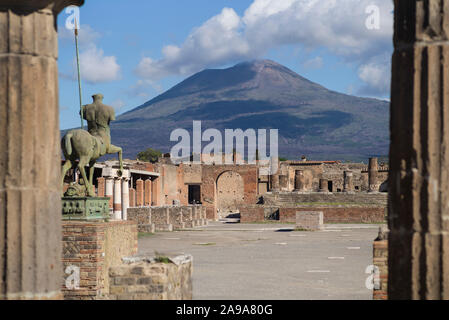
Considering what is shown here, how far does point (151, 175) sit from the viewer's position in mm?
46625

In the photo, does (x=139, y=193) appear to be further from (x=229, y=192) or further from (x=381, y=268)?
(x=381, y=268)

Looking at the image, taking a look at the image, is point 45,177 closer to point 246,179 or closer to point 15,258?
point 15,258

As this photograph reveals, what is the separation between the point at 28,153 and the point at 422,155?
93.3 inches

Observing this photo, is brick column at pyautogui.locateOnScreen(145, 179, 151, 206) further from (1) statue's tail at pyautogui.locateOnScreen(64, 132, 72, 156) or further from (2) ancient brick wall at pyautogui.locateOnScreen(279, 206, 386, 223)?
(1) statue's tail at pyautogui.locateOnScreen(64, 132, 72, 156)

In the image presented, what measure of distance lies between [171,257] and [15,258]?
2.36 meters

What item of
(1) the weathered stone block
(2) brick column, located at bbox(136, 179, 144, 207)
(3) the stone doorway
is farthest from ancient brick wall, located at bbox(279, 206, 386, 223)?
(3) the stone doorway

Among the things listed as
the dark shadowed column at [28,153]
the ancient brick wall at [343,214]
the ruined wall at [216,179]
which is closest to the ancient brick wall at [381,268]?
the dark shadowed column at [28,153]

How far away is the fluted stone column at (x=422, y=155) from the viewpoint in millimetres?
3988

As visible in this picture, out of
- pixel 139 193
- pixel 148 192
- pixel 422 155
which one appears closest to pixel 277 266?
pixel 422 155

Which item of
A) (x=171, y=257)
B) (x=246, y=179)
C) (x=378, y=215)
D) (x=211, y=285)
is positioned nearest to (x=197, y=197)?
(x=246, y=179)

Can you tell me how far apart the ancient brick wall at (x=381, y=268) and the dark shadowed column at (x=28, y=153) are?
166 inches

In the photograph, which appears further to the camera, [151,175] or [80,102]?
[151,175]

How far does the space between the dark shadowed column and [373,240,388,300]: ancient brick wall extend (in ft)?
13.8

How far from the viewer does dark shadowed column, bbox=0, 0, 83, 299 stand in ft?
14.3
